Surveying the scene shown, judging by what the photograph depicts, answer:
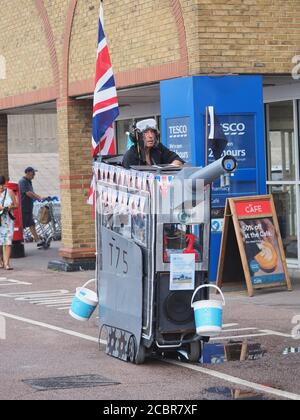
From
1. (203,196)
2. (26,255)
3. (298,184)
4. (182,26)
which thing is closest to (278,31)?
(182,26)

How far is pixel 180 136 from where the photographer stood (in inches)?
586

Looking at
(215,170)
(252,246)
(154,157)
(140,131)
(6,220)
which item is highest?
(140,131)

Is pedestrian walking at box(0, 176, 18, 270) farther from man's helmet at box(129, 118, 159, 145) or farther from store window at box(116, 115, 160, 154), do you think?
man's helmet at box(129, 118, 159, 145)

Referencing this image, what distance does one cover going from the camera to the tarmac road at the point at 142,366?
27.5 ft

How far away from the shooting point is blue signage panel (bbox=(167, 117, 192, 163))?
1468 cm

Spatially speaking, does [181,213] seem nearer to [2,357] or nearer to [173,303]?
[173,303]

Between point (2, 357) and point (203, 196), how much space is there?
8.54ft

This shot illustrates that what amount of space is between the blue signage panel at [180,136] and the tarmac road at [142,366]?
2.16m

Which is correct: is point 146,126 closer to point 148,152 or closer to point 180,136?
point 148,152

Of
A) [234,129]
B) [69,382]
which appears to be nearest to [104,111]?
[234,129]

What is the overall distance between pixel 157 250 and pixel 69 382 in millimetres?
1520

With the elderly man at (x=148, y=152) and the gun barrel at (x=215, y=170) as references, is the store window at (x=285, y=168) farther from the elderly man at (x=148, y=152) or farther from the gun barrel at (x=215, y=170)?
the gun barrel at (x=215, y=170)

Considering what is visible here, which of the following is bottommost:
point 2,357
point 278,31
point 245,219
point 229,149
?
point 2,357

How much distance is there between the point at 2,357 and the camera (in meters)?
10.1
